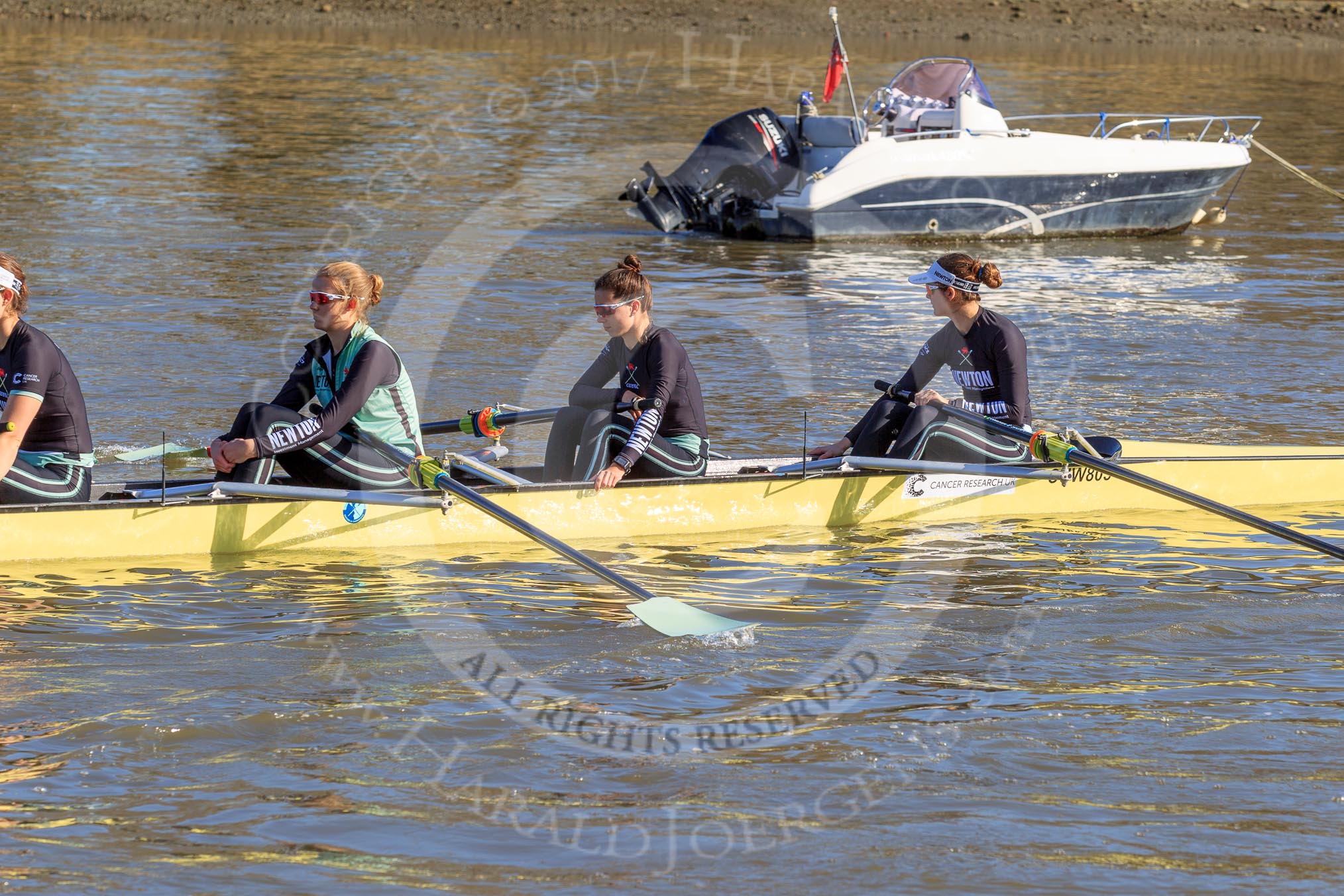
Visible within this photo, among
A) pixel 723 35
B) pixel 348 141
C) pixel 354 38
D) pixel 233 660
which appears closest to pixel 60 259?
pixel 348 141

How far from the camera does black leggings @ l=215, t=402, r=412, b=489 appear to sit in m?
8.56

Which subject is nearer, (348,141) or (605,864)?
(605,864)

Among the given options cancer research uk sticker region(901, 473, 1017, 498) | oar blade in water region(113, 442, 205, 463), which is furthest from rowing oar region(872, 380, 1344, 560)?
oar blade in water region(113, 442, 205, 463)

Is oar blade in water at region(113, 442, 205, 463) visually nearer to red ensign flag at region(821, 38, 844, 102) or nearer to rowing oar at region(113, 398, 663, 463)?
rowing oar at region(113, 398, 663, 463)

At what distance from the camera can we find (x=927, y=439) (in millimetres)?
9781

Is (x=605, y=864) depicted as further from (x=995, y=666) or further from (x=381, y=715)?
(x=995, y=666)

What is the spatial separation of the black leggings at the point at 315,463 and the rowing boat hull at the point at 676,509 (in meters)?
0.16

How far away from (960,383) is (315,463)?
152 inches

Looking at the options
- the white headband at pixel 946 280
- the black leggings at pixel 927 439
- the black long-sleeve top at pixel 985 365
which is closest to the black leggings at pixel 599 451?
the black leggings at pixel 927 439

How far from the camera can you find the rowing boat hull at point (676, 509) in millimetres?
8562

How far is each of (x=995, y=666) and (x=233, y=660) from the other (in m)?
3.43

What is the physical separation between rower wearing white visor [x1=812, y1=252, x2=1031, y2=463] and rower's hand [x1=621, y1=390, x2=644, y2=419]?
149 cm

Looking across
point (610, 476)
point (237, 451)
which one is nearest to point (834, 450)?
point (610, 476)

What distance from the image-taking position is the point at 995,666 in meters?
7.61
